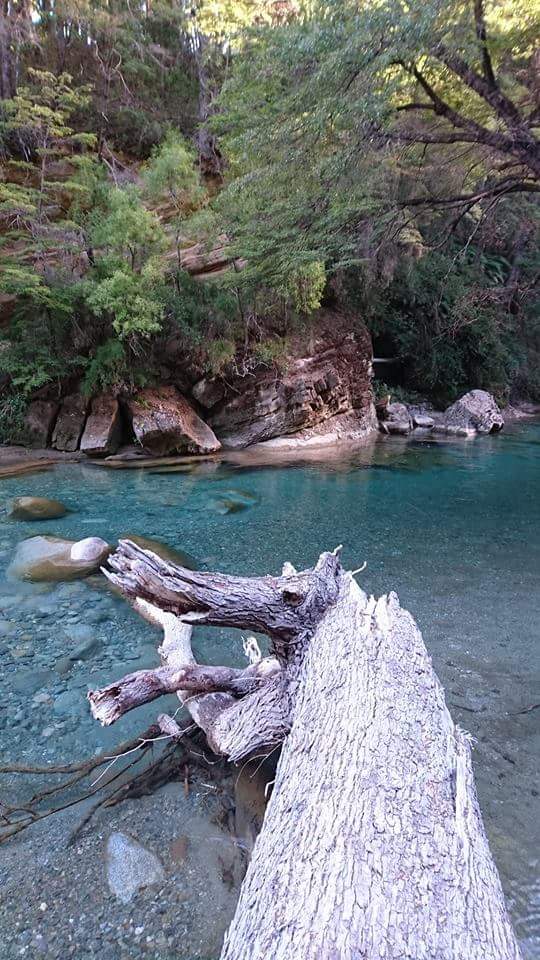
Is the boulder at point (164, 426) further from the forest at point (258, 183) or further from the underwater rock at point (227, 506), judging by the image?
the underwater rock at point (227, 506)

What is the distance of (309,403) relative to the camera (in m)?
13.6

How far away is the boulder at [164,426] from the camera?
1120 centimetres

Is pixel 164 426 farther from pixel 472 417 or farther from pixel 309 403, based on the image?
pixel 472 417

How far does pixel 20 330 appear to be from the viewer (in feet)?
36.8

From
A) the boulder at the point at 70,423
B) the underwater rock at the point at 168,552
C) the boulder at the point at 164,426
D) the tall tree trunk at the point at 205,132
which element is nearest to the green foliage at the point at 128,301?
the boulder at the point at 164,426

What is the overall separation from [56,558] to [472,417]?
1483 centimetres

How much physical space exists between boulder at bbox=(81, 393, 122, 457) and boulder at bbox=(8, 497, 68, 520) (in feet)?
12.7

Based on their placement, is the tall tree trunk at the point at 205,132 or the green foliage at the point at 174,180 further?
the tall tree trunk at the point at 205,132

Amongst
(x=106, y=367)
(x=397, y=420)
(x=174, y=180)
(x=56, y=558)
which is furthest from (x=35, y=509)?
(x=397, y=420)

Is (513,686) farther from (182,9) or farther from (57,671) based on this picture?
(182,9)

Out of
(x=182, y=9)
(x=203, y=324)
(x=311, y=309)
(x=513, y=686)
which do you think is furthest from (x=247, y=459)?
(x=182, y=9)

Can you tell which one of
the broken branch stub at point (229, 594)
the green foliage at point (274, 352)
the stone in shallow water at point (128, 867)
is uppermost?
the green foliage at point (274, 352)

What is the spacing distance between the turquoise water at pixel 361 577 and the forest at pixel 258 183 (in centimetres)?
360

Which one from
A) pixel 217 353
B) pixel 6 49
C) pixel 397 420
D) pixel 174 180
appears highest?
pixel 6 49
